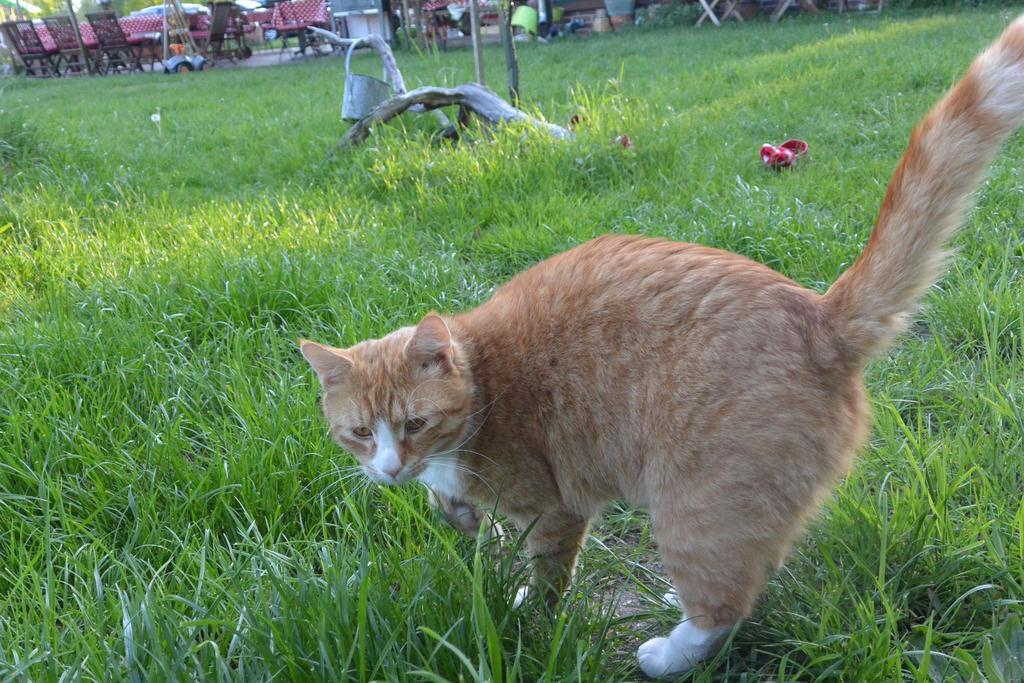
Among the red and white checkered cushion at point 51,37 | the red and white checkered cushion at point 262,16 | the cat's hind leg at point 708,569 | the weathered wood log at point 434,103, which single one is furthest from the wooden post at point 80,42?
the cat's hind leg at point 708,569

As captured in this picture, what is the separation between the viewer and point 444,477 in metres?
2.15

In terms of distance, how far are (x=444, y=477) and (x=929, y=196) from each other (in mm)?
1323

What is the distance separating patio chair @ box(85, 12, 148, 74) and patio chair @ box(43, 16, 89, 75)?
0.48m

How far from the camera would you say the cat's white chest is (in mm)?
2117

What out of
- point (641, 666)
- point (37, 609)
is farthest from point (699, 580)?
point (37, 609)

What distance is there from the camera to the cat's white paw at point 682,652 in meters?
1.75

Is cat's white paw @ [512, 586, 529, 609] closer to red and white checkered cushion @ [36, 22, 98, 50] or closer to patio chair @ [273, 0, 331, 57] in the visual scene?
patio chair @ [273, 0, 331, 57]

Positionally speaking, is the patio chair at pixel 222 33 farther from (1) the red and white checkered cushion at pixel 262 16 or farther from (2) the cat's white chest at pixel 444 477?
(2) the cat's white chest at pixel 444 477

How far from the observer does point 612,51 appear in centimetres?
1240

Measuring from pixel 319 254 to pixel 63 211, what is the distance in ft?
5.92

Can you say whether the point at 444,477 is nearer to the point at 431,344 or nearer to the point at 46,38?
the point at 431,344

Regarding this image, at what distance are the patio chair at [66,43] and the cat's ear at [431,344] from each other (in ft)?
66.9

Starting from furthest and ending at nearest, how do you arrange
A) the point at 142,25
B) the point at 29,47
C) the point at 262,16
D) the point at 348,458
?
1. the point at 262,16
2. the point at 142,25
3. the point at 29,47
4. the point at 348,458

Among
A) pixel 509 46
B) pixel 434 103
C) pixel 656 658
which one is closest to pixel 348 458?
pixel 656 658
